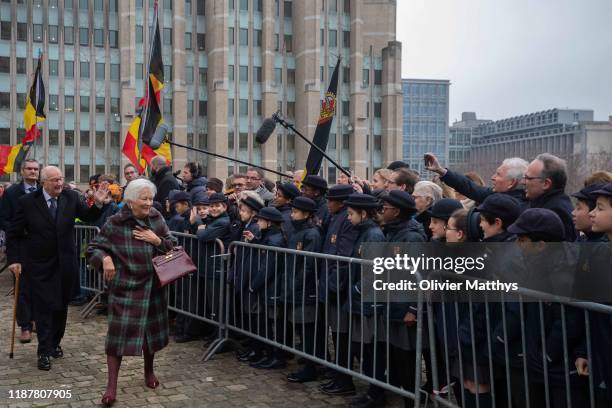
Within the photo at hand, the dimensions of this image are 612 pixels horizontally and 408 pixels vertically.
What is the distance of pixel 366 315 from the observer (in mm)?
5352

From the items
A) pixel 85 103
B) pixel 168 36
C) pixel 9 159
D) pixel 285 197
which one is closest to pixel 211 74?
pixel 168 36

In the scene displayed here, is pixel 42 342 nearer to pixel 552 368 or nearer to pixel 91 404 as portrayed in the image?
pixel 91 404

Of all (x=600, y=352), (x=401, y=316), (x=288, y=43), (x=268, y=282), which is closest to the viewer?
(x=600, y=352)

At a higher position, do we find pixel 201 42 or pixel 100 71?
pixel 201 42

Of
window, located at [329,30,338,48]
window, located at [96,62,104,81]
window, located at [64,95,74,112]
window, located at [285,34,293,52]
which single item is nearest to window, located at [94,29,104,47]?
window, located at [96,62,104,81]

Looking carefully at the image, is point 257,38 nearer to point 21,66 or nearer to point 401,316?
point 21,66

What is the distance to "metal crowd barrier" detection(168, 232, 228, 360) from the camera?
7.12 m

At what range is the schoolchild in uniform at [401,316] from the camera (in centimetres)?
508

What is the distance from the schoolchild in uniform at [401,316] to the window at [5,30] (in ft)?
189

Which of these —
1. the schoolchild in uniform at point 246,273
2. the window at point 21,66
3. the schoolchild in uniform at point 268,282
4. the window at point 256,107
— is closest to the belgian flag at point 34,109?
the schoolchild in uniform at point 246,273

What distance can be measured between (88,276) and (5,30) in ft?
173

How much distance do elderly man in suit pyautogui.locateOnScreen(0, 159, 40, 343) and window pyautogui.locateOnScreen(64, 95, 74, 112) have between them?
50.4m

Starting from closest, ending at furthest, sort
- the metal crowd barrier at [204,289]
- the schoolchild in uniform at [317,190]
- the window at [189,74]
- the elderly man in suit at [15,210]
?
the schoolchild in uniform at [317,190] < the metal crowd barrier at [204,289] < the elderly man in suit at [15,210] < the window at [189,74]

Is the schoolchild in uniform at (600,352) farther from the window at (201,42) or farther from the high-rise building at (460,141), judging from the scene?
the high-rise building at (460,141)
